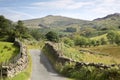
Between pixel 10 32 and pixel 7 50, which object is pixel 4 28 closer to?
pixel 10 32

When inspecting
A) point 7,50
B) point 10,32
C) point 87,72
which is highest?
point 10,32

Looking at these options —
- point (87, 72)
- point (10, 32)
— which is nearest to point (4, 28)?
point (10, 32)

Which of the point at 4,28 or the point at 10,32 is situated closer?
the point at 10,32

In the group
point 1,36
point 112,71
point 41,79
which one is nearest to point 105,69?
point 112,71

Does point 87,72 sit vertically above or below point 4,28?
below

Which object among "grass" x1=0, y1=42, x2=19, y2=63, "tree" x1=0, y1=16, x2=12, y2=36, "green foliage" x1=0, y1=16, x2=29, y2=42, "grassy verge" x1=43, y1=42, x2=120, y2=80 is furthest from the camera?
"tree" x1=0, y1=16, x2=12, y2=36

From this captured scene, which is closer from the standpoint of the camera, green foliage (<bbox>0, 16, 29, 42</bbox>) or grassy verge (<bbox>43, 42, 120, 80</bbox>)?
grassy verge (<bbox>43, 42, 120, 80</bbox>)

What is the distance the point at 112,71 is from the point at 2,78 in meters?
11.0

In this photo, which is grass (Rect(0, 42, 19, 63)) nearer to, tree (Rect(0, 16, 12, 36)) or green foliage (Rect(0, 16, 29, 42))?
green foliage (Rect(0, 16, 29, 42))

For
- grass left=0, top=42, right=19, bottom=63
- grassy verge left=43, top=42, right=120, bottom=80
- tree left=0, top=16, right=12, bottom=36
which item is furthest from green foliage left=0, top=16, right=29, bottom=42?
grassy verge left=43, top=42, right=120, bottom=80

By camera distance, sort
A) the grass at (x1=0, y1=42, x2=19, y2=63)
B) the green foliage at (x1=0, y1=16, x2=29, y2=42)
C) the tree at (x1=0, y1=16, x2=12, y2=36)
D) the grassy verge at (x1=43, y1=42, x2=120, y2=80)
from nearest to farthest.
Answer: the grassy verge at (x1=43, y1=42, x2=120, y2=80)
the grass at (x1=0, y1=42, x2=19, y2=63)
the green foliage at (x1=0, y1=16, x2=29, y2=42)
the tree at (x1=0, y1=16, x2=12, y2=36)

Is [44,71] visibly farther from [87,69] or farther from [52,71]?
[87,69]

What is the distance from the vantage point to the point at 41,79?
32.6m

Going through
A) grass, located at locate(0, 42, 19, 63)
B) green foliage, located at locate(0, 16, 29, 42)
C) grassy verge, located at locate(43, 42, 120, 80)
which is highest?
green foliage, located at locate(0, 16, 29, 42)
